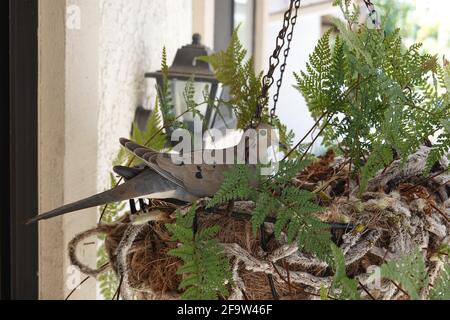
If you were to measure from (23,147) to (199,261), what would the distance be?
0.51 m

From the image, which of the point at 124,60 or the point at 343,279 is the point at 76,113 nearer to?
the point at 124,60

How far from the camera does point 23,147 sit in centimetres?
107

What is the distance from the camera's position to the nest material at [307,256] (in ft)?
2.45

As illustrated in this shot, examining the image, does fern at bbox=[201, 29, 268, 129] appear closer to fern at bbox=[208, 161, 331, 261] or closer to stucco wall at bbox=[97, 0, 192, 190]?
fern at bbox=[208, 161, 331, 261]

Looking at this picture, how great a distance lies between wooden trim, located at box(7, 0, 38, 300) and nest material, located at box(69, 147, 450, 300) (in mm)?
256

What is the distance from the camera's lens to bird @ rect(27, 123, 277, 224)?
769 mm

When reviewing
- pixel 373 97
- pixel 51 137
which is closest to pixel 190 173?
pixel 373 97

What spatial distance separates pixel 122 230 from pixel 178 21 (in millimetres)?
1265

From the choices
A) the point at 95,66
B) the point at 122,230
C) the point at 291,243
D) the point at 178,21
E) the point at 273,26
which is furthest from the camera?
the point at 273,26

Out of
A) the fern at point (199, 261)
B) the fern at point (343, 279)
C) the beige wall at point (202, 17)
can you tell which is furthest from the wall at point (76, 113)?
the beige wall at point (202, 17)

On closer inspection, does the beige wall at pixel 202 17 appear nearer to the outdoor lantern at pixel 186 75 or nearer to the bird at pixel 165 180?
the outdoor lantern at pixel 186 75
